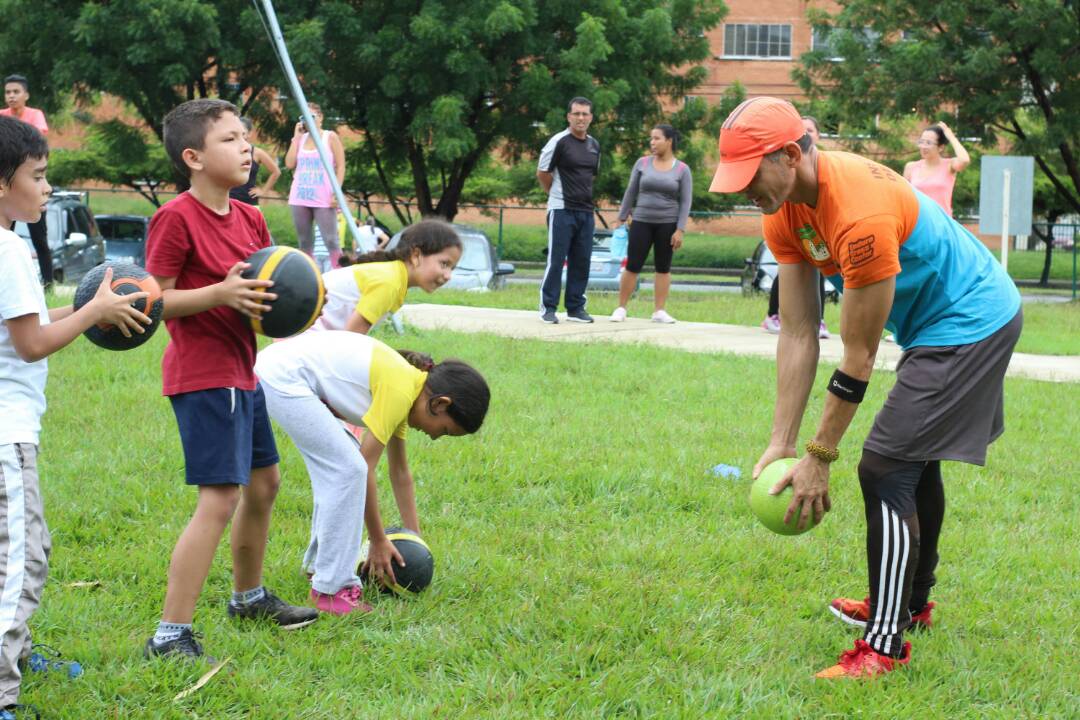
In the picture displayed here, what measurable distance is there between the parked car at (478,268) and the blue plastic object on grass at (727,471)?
16130mm

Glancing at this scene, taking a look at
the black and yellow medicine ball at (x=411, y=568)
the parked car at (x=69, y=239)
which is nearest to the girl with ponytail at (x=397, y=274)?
the black and yellow medicine ball at (x=411, y=568)

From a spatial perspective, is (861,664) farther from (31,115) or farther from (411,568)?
(31,115)

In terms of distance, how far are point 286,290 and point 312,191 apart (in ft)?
28.8

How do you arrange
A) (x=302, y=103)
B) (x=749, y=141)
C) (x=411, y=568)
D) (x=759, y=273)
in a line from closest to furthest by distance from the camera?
(x=749, y=141), (x=411, y=568), (x=302, y=103), (x=759, y=273)

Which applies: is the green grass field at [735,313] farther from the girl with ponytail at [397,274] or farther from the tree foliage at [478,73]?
the tree foliage at [478,73]

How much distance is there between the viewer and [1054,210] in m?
40.5

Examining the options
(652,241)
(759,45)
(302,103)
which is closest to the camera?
(302,103)

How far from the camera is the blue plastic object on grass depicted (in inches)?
258

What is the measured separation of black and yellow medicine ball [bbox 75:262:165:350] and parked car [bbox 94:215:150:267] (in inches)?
1051

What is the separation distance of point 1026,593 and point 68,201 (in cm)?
2210

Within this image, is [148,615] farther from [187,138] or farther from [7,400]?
[187,138]

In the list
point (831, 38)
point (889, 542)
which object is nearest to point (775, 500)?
point (889, 542)

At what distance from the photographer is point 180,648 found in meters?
4.02

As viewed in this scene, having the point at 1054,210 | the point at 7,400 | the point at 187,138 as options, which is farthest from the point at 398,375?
the point at 1054,210
